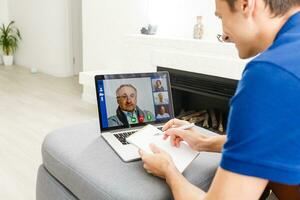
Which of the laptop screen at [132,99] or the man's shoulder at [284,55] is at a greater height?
the man's shoulder at [284,55]

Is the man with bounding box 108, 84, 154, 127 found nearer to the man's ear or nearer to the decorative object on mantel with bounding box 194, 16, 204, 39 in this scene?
the man's ear

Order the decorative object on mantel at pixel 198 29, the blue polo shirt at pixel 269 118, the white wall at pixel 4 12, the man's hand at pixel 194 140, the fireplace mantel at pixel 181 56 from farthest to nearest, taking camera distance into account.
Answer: the white wall at pixel 4 12
the decorative object on mantel at pixel 198 29
the fireplace mantel at pixel 181 56
the man's hand at pixel 194 140
the blue polo shirt at pixel 269 118

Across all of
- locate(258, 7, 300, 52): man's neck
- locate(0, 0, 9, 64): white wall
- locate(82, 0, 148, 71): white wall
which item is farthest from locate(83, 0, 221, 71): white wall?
locate(0, 0, 9, 64): white wall

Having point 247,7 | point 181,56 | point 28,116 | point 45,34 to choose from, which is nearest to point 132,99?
point 247,7

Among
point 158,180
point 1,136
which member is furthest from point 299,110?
point 1,136

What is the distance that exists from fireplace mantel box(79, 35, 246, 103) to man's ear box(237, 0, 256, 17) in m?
1.48

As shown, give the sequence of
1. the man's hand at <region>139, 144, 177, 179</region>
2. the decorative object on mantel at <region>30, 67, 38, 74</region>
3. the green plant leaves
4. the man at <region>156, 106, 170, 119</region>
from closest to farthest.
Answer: the man's hand at <region>139, 144, 177, 179</region>
the man at <region>156, 106, 170, 119</region>
the decorative object on mantel at <region>30, 67, 38, 74</region>
the green plant leaves

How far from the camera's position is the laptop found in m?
1.19

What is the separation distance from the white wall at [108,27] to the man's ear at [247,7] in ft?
7.90

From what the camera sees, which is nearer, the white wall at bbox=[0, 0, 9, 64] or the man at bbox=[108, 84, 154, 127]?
the man at bbox=[108, 84, 154, 127]

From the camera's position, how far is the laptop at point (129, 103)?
3.90 ft

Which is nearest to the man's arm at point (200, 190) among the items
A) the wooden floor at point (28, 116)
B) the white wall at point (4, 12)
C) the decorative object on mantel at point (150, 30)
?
the wooden floor at point (28, 116)

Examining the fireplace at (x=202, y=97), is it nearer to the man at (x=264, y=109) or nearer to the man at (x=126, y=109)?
the man at (x=126, y=109)

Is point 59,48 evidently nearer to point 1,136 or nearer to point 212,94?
point 1,136
